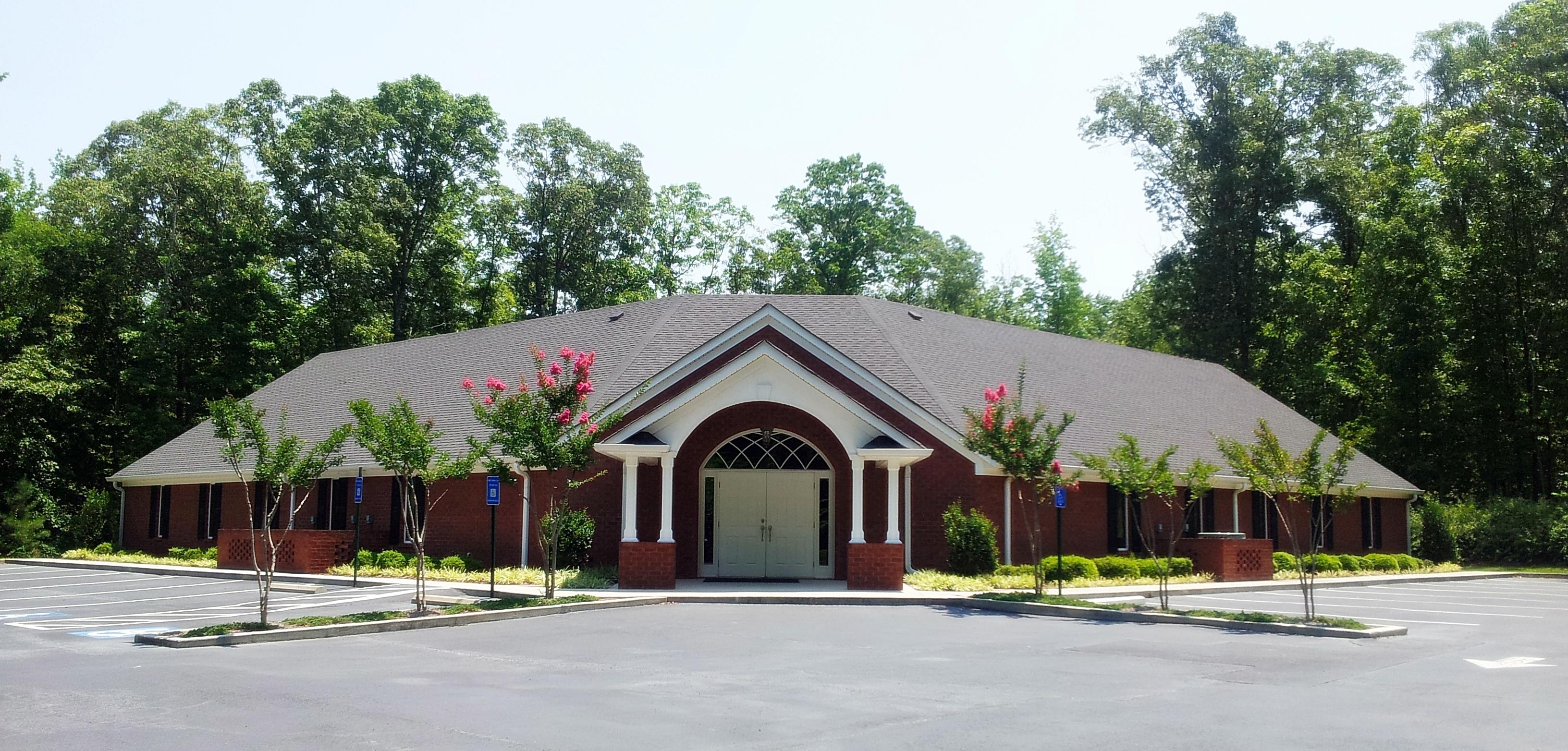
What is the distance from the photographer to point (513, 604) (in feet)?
64.3

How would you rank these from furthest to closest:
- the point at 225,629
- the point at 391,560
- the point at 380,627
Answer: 1. the point at 391,560
2. the point at 380,627
3. the point at 225,629

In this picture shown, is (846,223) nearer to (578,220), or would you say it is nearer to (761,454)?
(578,220)

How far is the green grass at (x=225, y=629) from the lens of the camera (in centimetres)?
1520

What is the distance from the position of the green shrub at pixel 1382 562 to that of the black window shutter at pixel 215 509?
3221cm

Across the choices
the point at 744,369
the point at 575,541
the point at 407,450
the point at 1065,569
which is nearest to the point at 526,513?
the point at 575,541

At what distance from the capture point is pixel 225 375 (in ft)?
156

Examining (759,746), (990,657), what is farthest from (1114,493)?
(759,746)

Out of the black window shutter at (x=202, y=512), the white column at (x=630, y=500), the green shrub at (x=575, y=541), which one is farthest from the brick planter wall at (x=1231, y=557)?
the black window shutter at (x=202, y=512)

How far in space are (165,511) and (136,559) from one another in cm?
225

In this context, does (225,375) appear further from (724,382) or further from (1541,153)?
(1541,153)

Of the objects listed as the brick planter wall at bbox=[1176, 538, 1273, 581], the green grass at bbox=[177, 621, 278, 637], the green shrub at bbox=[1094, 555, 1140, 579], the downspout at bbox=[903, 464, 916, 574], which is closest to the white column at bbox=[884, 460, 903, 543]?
the downspout at bbox=[903, 464, 916, 574]

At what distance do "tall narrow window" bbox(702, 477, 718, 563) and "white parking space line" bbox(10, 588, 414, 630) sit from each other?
259 inches

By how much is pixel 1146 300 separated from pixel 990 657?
2104 inches

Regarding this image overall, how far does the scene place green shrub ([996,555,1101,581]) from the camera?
992 inches
